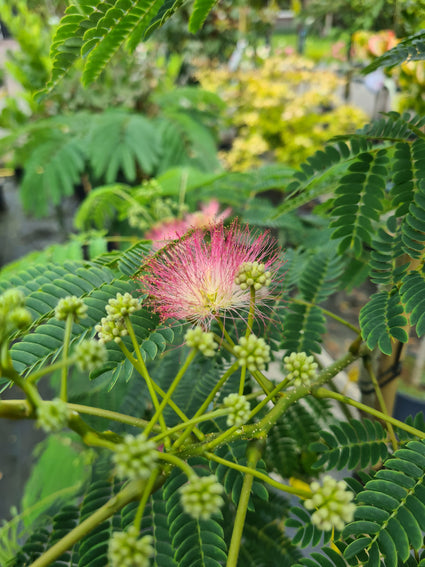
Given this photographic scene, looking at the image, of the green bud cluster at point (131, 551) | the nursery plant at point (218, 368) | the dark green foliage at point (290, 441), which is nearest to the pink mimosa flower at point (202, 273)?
the nursery plant at point (218, 368)

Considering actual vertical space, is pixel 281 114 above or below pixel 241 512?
above

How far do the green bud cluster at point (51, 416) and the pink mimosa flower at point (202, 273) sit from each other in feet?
0.62

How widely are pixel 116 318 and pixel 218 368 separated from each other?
253mm

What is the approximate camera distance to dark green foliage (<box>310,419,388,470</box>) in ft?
1.48

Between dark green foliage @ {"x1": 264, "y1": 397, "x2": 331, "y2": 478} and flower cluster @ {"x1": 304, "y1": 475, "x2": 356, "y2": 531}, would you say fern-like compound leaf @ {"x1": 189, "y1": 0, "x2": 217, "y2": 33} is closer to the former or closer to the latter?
flower cluster @ {"x1": 304, "y1": 475, "x2": 356, "y2": 531}

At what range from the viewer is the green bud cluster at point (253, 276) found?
1.10 feet

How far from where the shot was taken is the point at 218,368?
21.7 inches

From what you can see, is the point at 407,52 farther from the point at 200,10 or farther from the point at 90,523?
the point at 90,523

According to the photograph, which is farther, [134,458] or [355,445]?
[355,445]

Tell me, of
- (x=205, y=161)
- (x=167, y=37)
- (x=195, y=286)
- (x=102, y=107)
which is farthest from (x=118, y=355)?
(x=167, y=37)

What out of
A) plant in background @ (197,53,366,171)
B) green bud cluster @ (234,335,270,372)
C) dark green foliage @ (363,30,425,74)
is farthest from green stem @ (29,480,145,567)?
plant in background @ (197,53,366,171)

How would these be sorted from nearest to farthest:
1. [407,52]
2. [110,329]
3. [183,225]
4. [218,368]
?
[110,329] → [407,52] → [218,368] → [183,225]

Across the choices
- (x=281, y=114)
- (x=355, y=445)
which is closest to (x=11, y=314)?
(x=355, y=445)

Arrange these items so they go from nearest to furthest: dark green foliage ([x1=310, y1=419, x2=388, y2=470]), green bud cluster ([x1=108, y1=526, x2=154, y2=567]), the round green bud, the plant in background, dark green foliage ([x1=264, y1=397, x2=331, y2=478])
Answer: green bud cluster ([x1=108, y1=526, x2=154, y2=567]), the round green bud, dark green foliage ([x1=310, y1=419, x2=388, y2=470]), dark green foliage ([x1=264, y1=397, x2=331, y2=478]), the plant in background
